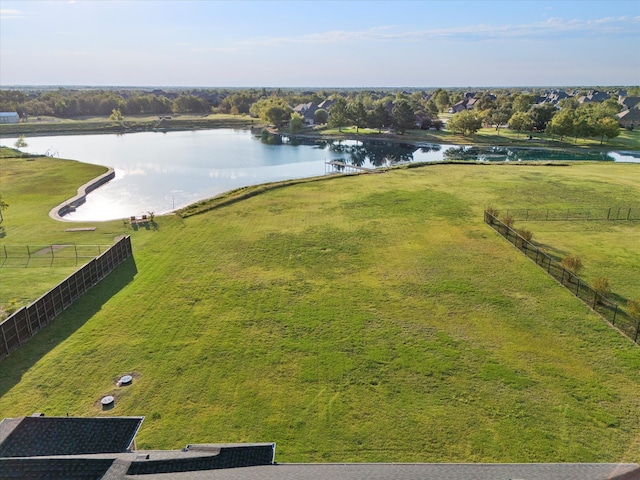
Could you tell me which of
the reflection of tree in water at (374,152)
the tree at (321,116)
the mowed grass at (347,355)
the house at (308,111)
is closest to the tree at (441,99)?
the house at (308,111)

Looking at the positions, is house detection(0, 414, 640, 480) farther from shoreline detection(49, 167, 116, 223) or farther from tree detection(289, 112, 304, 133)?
tree detection(289, 112, 304, 133)

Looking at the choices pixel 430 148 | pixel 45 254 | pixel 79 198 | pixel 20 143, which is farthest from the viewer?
pixel 430 148

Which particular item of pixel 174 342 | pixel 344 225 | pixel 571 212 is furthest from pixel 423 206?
pixel 174 342

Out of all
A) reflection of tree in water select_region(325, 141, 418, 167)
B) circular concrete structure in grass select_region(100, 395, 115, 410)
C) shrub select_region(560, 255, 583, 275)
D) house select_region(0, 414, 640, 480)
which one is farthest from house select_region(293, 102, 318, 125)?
house select_region(0, 414, 640, 480)

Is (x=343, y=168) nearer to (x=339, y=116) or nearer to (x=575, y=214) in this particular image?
(x=575, y=214)

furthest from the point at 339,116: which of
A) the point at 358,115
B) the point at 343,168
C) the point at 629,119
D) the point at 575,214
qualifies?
the point at 575,214

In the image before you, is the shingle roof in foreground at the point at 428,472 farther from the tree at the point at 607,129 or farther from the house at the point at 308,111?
the house at the point at 308,111

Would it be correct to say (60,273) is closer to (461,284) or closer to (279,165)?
(461,284)
